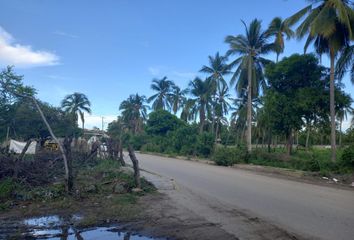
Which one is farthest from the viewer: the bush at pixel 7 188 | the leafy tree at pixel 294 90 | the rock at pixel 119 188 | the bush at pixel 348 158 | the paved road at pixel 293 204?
the leafy tree at pixel 294 90

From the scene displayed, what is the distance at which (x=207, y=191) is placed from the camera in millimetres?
13953

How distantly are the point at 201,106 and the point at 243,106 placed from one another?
28.5ft

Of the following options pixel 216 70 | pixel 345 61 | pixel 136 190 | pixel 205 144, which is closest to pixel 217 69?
pixel 216 70

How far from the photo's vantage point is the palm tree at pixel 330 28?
22250mm

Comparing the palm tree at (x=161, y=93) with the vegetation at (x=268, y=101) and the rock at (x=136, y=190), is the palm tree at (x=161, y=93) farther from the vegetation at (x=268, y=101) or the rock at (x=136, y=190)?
the rock at (x=136, y=190)

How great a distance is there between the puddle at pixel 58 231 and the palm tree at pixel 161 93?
61.6 metres

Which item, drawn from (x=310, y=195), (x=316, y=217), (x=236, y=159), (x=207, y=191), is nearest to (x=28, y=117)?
(x=236, y=159)

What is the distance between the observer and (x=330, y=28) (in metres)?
22.2

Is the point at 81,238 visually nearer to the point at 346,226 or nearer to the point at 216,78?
the point at 346,226

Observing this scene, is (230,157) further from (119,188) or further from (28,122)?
(28,122)

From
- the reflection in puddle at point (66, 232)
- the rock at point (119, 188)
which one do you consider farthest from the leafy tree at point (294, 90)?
the reflection in puddle at point (66, 232)

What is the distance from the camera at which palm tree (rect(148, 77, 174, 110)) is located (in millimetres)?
69438

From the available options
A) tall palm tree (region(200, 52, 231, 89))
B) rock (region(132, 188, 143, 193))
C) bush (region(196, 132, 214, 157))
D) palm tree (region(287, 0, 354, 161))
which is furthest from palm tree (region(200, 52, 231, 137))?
rock (region(132, 188, 143, 193))

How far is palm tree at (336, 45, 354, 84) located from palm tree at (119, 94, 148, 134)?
61.0 meters
